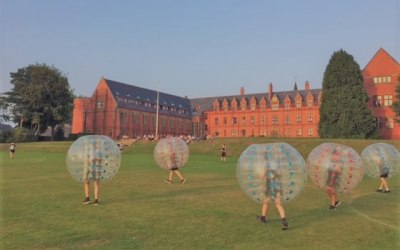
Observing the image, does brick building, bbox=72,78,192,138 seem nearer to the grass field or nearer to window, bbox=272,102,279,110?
window, bbox=272,102,279,110

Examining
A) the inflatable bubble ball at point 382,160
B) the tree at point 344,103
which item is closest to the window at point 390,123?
the tree at point 344,103

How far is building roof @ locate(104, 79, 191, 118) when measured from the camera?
103250mm

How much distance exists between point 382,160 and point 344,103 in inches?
1864

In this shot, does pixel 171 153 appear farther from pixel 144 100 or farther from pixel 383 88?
pixel 144 100

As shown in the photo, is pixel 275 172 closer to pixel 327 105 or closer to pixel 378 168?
pixel 378 168

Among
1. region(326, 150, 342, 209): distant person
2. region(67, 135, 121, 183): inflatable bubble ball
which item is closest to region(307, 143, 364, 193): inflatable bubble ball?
region(326, 150, 342, 209): distant person

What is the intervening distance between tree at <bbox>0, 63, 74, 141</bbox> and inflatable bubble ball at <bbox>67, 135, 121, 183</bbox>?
74.0 metres

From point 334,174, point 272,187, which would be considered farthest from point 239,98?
point 272,187

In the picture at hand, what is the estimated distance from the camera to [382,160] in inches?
834

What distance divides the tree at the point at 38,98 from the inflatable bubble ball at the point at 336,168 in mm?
77778

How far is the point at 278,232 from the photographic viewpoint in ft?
36.9

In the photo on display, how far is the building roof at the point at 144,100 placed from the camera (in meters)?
103

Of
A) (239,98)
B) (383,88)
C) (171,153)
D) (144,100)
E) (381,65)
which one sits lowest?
(171,153)

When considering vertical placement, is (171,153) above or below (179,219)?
above
